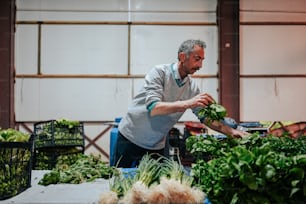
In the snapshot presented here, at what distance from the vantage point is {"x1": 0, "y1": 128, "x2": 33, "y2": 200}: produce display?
Answer: 154 centimetres

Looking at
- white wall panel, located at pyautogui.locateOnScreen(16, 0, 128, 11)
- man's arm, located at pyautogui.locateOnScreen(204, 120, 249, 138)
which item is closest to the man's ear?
man's arm, located at pyautogui.locateOnScreen(204, 120, 249, 138)

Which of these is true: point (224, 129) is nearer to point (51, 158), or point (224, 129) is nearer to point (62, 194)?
point (62, 194)

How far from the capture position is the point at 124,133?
2.62 meters

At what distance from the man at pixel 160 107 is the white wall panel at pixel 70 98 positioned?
3.79m

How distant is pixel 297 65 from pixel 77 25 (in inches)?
164

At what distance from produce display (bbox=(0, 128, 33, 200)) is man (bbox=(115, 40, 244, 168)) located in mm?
745

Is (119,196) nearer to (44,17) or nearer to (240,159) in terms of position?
(240,159)

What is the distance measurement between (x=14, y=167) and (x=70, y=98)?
4889 mm

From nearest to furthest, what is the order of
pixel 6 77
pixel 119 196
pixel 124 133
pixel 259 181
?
pixel 259 181
pixel 119 196
pixel 124 133
pixel 6 77

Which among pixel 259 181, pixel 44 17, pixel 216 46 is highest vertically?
pixel 44 17

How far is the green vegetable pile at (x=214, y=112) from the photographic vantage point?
2.00 metres

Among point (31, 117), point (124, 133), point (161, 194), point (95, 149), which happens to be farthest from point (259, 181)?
point (31, 117)

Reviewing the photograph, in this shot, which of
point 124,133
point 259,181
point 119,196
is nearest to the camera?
point 259,181

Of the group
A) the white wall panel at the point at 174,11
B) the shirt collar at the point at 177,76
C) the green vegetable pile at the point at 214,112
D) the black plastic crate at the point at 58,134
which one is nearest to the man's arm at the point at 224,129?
the green vegetable pile at the point at 214,112
